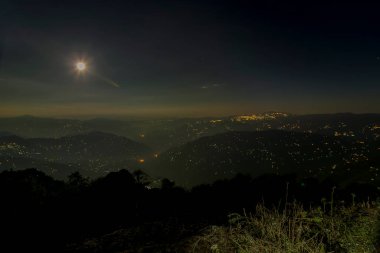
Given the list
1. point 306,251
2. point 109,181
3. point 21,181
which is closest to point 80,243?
point 306,251

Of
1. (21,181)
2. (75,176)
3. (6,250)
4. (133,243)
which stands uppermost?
(133,243)

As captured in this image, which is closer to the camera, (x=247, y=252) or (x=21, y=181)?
(x=247, y=252)

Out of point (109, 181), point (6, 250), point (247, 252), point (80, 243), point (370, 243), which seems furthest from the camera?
point (109, 181)

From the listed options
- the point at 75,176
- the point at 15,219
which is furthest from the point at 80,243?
the point at 75,176

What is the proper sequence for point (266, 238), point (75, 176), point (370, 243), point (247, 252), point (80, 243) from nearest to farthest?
point (247, 252), point (266, 238), point (370, 243), point (80, 243), point (75, 176)

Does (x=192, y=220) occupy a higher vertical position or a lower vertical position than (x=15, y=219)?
higher

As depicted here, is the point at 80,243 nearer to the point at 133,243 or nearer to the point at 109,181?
the point at 133,243
